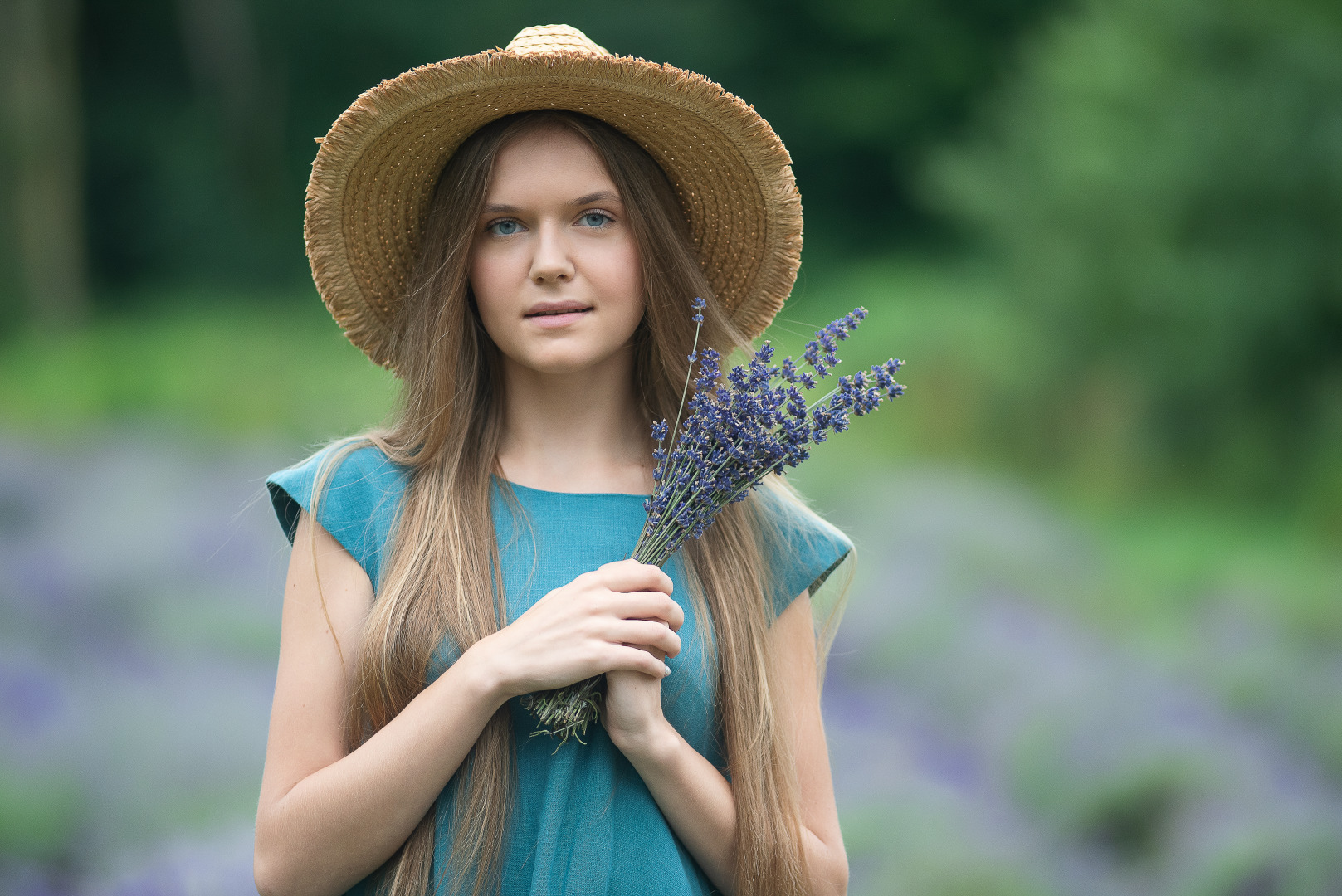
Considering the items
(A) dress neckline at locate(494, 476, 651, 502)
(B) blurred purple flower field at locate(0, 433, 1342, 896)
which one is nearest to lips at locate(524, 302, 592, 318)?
(A) dress neckline at locate(494, 476, 651, 502)

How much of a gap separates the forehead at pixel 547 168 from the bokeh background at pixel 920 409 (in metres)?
0.66

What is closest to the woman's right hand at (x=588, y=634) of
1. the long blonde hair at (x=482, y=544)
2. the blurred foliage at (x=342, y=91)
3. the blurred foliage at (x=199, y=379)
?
the long blonde hair at (x=482, y=544)

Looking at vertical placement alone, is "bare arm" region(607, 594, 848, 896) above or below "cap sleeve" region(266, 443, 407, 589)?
below

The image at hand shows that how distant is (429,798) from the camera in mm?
1743

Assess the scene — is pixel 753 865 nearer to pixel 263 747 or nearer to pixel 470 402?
pixel 470 402

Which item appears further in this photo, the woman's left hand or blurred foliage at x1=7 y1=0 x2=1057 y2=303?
blurred foliage at x1=7 y1=0 x2=1057 y2=303

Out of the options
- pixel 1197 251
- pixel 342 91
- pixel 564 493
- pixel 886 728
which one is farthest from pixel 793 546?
pixel 342 91

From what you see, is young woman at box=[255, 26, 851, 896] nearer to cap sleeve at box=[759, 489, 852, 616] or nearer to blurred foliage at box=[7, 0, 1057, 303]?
cap sleeve at box=[759, 489, 852, 616]

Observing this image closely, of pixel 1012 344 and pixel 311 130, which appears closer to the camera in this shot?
pixel 1012 344

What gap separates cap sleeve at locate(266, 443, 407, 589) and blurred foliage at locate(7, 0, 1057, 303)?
559 inches

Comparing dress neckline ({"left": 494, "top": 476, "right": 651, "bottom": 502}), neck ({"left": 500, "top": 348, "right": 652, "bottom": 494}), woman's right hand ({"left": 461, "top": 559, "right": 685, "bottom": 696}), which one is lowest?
woman's right hand ({"left": 461, "top": 559, "right": 685, "bottom": 696})

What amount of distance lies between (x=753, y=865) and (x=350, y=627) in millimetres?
722

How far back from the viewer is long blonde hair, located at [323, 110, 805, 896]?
5.94ft

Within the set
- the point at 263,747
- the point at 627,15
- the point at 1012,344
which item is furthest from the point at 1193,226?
the point at 627,15
